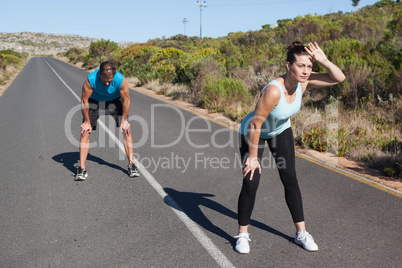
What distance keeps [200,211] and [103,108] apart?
255cm

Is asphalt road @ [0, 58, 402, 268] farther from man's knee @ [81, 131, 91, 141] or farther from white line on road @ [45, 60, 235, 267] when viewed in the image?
man's knee @ [81, 131, 91, 141]

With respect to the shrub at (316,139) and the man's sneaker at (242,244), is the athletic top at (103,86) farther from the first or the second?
the shrub at (316,139)

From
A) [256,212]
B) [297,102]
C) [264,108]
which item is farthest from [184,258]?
[297,102]

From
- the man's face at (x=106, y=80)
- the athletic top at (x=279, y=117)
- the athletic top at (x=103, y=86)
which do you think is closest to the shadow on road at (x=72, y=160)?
the athletic top at (x=103, y=86)

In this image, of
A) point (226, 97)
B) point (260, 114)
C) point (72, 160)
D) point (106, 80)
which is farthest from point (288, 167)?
point (226, 97)

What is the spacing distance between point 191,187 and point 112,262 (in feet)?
7.26

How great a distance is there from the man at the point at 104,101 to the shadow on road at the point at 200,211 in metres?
1.17

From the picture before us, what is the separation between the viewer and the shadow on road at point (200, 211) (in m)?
3.83

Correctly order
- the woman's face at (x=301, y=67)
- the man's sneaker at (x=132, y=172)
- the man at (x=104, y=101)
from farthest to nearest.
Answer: the man's sneaker at (x=132, y=172) < the man at (x=104, y=101) < the woman's face at (x=301, y=67)

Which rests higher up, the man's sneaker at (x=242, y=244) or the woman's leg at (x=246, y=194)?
the woman's leg at (x=246, y=194)

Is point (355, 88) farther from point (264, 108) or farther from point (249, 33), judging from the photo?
point (249, 33)

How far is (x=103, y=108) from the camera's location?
563cm

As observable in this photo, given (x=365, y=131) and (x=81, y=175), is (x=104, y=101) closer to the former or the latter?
(x=81, y=175)

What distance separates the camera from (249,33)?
3225 cm
